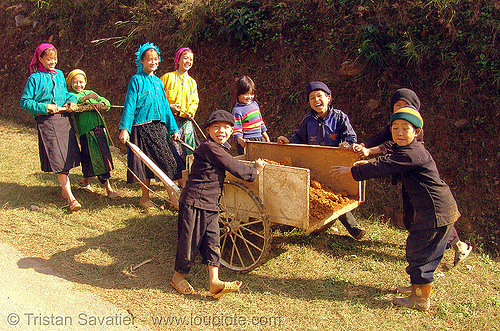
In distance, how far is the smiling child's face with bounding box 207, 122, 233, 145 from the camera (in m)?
3.56

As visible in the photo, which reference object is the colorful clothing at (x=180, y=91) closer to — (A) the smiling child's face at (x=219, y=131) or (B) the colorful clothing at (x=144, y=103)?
(B) the colorful clothing at (x=144, y=103)

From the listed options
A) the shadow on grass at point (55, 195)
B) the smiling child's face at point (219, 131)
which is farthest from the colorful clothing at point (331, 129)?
the shadow on grass at point (55, 195)

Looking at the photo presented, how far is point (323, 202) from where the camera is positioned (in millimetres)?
3834

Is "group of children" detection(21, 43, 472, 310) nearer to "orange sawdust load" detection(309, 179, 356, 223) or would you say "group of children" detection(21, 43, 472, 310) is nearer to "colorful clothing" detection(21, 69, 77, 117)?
"colorful clothing" detection(21, 69, 77, 117)

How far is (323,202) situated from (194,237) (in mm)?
1190

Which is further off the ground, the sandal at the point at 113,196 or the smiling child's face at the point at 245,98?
the smiling child's face at the point at 245,98

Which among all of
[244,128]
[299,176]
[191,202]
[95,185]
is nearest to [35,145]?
[95,185]

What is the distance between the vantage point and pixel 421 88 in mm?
5828

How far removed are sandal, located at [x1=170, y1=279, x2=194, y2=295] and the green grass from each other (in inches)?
2.0

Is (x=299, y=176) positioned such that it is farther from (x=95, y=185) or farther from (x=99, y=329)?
(x=95, y=185)

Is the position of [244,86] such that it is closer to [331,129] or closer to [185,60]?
[185,60]

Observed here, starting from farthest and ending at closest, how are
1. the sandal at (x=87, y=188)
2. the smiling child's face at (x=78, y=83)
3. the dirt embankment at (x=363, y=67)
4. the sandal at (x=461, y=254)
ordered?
the sandal at (x=87, y=188) → the smiling child's face at (x=78, y=83) → the dirt embankment at (x=363, y=67) → the sandal at (x=461, y=254)

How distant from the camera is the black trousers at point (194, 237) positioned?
139 inches

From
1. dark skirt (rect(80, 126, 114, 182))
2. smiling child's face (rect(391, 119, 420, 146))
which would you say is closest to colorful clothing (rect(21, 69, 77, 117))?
dark skirt (rect(80, 126, 114, 182))
